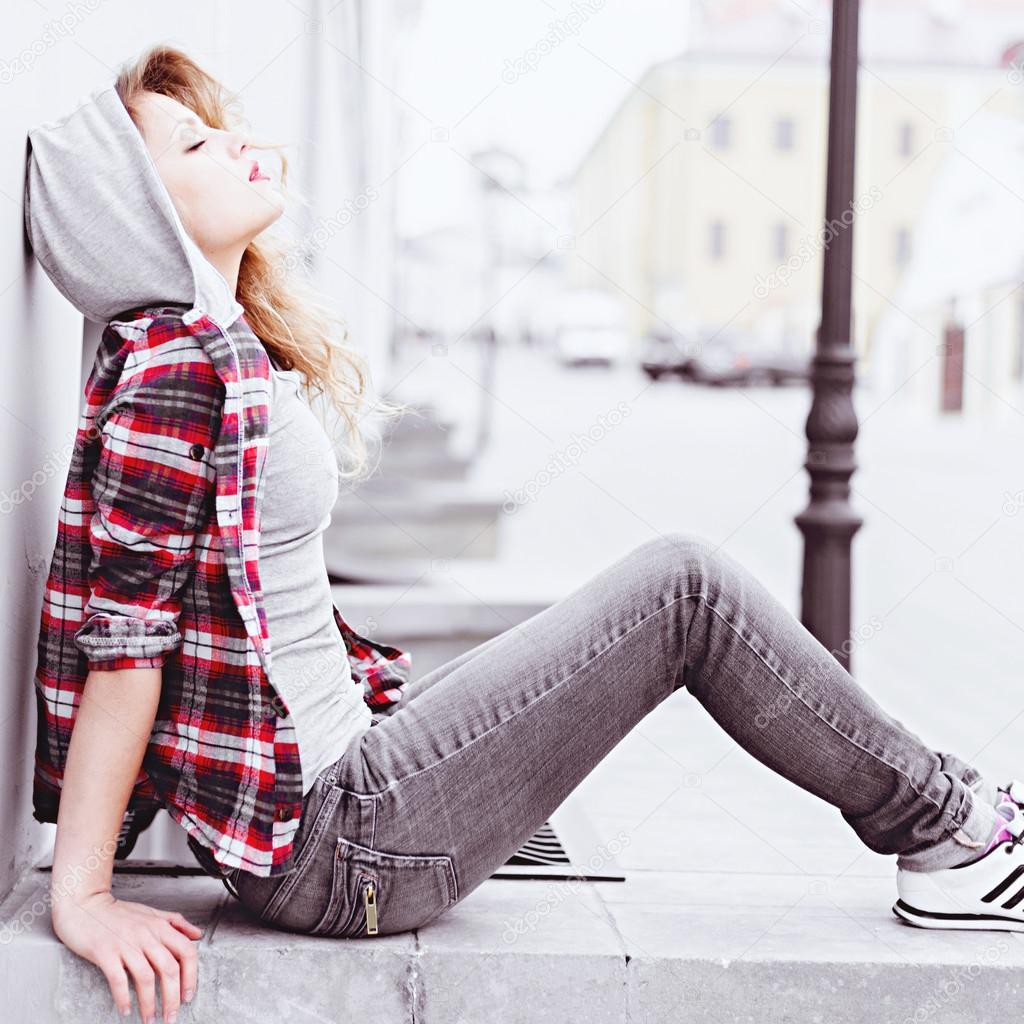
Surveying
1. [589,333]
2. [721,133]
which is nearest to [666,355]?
[589,333]

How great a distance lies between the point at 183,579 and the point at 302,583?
0.20 metres

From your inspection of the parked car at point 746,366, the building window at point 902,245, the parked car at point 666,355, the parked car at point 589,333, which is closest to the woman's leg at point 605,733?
the parked car at point 746,366

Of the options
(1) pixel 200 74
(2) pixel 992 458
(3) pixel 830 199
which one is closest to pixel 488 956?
(1) pixel 200 74

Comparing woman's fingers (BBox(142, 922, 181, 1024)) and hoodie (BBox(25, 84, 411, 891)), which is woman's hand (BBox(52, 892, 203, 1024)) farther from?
hoodie (BBox(25, 84, 411, 891))

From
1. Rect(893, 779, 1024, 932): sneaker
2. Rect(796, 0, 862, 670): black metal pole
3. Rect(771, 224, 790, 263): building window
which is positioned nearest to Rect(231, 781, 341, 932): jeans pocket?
Rect(893, 779, 1024, 932): sneaker

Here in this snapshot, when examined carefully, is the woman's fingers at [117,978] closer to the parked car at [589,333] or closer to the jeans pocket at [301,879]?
the jeans pocket at [301,879]

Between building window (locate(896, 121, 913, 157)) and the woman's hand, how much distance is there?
54915 mm

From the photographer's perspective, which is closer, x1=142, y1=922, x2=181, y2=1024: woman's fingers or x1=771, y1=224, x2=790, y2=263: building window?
x1=142, y1=922, x2=181, y2=1024: woman's fingers

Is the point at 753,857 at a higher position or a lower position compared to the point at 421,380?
higher

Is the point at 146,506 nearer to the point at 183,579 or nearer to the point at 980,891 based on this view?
the point at 183,579

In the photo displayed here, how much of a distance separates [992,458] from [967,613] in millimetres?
12162

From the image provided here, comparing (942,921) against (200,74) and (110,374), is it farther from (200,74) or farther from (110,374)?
(200,74)

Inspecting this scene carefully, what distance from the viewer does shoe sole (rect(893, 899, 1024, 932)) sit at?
2.12 meters

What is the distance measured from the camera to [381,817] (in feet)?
6.30
